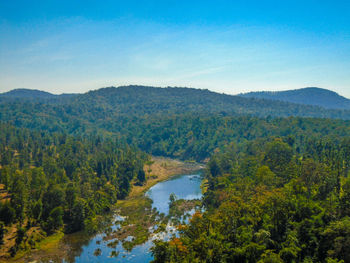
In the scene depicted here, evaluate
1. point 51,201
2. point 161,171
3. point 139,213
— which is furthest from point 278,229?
point 161,171

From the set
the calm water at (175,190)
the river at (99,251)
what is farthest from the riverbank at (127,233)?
the calm water at (175,190)

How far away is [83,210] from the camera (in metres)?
72.2

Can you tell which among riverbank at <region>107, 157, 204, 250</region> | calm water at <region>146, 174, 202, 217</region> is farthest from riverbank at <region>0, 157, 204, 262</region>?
calm water at <region>146, 174, 202, 217</region>

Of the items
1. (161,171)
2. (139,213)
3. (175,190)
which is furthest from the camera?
(161,171)

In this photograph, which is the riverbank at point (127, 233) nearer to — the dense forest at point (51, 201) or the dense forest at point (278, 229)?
the dense forest at point (51, 201)

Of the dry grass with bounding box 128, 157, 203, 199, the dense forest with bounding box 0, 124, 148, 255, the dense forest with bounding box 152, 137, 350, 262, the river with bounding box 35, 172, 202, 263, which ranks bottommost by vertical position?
the dry grass with bounding box 128, 157, 203, 199

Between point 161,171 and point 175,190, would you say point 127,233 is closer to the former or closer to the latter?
point 175,190

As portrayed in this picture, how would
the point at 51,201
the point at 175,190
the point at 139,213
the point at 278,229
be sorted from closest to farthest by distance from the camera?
the point at 278,229 → the point at 51,201 → the point at 139,213 → the point at 175,190

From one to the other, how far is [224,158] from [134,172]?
40.1 metres

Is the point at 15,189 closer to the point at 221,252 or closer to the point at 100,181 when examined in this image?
the point at 100,181

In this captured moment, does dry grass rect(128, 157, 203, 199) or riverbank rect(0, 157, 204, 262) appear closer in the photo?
riverbank rect(0, 157, 204, 262)

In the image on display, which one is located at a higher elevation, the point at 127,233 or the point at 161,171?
the point at 127,233

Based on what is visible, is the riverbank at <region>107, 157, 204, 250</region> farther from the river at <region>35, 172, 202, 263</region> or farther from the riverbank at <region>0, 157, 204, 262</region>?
the river at <region>35, 172, 202, 263</region>

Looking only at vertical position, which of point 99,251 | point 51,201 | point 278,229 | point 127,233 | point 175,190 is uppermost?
point 278,229
